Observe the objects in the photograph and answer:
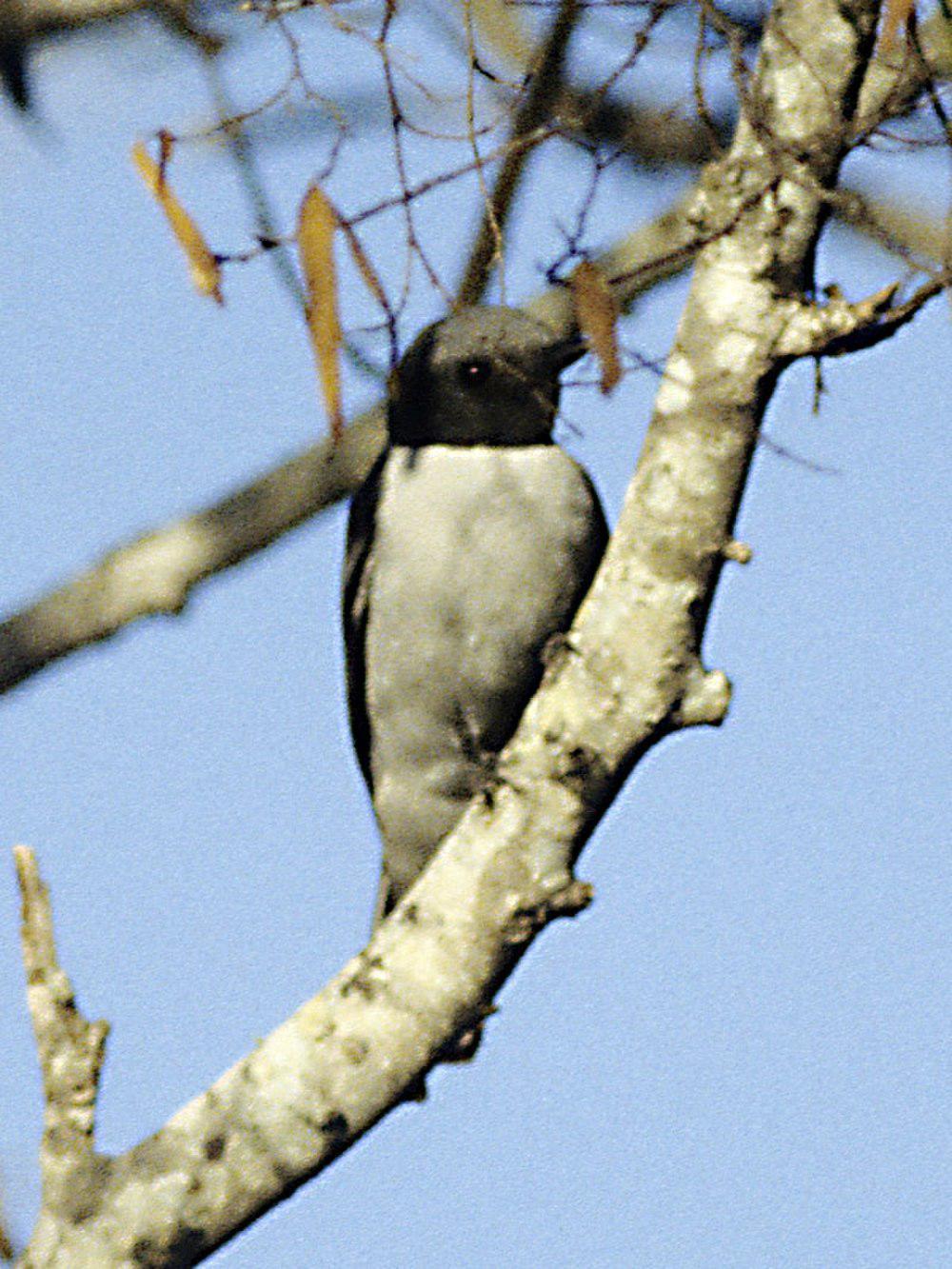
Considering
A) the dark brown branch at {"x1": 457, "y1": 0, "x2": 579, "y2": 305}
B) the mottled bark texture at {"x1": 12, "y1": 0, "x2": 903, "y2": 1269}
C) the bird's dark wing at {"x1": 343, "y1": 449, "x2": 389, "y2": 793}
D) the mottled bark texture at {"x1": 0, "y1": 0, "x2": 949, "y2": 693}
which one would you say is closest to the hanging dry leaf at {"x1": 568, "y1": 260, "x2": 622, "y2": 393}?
the mottled bark texture at {"x1": 12, "y1": 0, "x2": 903, "y2": 1269}

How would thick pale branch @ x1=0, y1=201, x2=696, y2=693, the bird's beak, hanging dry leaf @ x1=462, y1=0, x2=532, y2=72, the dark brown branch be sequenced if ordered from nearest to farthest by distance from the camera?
the dark brown branch
thick pale branch @ x1=0, y1=201, x2=696, y2=693
the bird's beak
hanging dry leaf @ x1=462, y1=0, x2=532, y2=72

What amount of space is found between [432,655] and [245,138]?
3.82 feet

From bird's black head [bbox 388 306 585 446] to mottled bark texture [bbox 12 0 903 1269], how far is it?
124cm

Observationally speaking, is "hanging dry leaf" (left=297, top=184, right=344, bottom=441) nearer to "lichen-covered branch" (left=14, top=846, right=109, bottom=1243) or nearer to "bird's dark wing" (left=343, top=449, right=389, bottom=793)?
"lichen-covered branch" (left=14, top=846, right=109, bottom=1243)

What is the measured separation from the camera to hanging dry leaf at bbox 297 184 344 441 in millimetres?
2852

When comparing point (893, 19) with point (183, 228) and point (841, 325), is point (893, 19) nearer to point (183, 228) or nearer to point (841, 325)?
point (841, 325)

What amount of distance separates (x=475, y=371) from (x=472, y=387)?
42 mm

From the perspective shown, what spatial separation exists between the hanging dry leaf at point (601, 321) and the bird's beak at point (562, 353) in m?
1.40

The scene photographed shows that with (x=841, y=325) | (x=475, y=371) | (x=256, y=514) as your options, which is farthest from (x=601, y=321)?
(x=256, y=514)

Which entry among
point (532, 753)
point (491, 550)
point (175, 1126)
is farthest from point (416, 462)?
point (175, 1126)

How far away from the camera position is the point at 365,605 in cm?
455

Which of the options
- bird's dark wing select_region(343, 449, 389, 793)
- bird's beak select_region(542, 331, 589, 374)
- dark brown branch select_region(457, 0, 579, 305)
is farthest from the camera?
bird's dark wing select_region(343, 449, 389, 793)

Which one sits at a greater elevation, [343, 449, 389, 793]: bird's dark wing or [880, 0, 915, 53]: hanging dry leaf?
[880, 0, 915, 53]: hanging dry leaf

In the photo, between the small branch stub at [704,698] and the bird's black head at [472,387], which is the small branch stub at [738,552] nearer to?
the small branch stub at [704,698]
